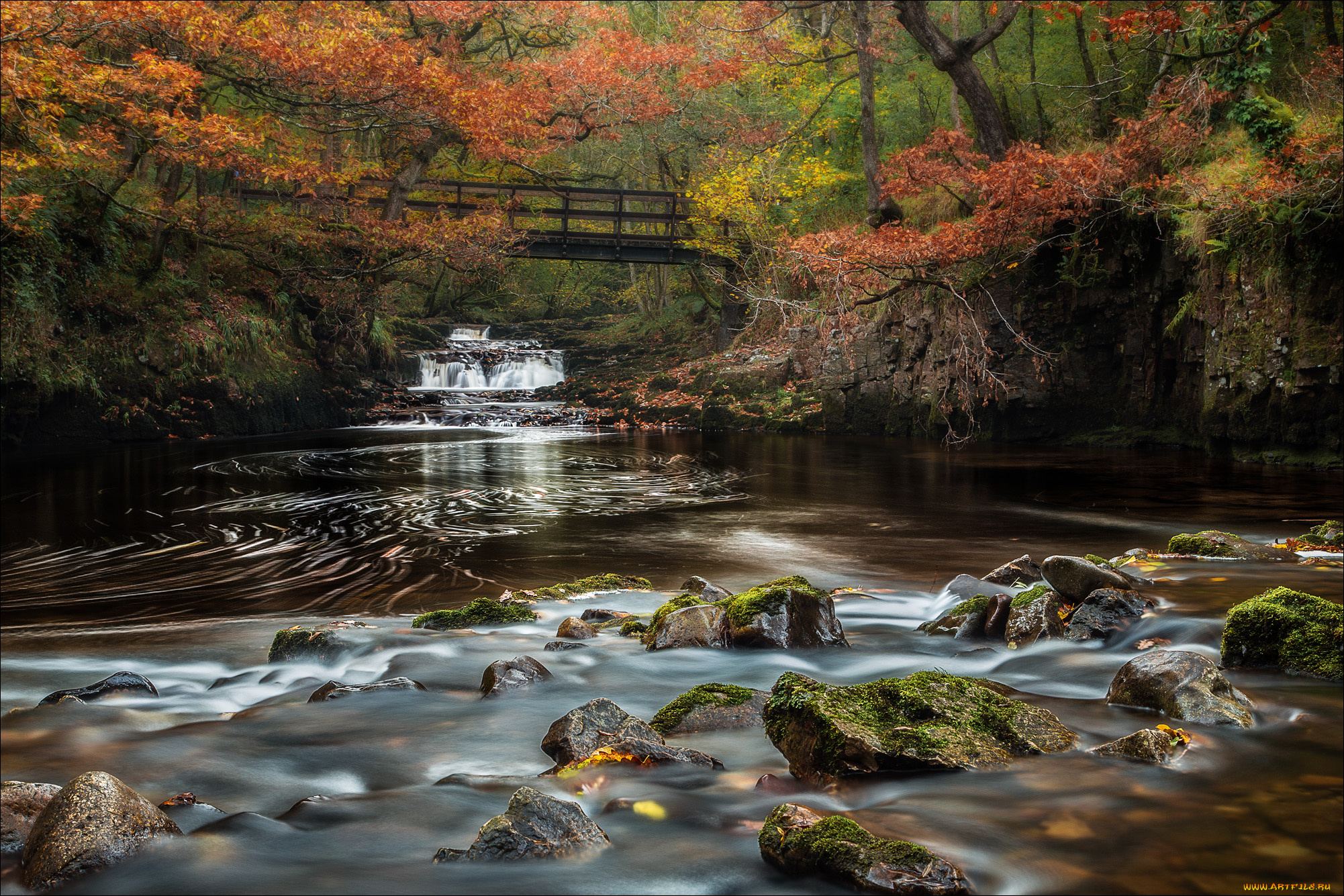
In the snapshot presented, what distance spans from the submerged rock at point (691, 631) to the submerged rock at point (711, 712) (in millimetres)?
1070

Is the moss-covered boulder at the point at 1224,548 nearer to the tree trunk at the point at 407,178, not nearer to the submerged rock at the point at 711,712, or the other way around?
the submerged rock at the point at 711,712

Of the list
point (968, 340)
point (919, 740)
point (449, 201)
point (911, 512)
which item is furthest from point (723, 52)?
point (919, 740)

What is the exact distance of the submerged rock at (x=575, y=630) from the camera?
5370mm

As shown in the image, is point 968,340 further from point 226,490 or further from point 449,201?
point 449,201

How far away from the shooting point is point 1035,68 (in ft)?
64.8

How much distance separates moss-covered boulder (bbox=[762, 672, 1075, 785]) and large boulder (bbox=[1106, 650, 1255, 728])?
55 cm

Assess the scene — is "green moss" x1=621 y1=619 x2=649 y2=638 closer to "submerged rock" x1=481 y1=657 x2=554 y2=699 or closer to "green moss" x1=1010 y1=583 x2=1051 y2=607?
"submerged rock" x1=481 y1=657 x2=554 y2=699

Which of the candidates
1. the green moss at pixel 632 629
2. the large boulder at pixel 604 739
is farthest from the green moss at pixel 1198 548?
the large boulder at pixel 604 739

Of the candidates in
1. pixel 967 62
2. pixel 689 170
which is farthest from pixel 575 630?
pixel 689 170

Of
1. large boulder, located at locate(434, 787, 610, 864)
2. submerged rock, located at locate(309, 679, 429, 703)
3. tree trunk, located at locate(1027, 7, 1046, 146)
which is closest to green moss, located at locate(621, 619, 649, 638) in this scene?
submerged rock, located at locate(309, 679, 429, 703)

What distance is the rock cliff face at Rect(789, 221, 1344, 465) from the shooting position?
1227cm

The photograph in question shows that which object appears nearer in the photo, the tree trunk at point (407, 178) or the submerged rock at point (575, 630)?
the submerged rock at point (575, 630)

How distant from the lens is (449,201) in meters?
26.5

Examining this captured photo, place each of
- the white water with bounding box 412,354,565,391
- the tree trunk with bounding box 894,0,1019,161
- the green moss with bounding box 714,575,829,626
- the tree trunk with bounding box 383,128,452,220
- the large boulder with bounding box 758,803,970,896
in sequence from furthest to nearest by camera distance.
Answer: the white water with bounding box 412,354,565,391, the tree trunk with bounding box 383,128,452,220, the tree trunk with bounding box 894,0,1019,161, the green moss with bounding box 714,575,829,626, the large boulder with bounding box 758,803,970,896
